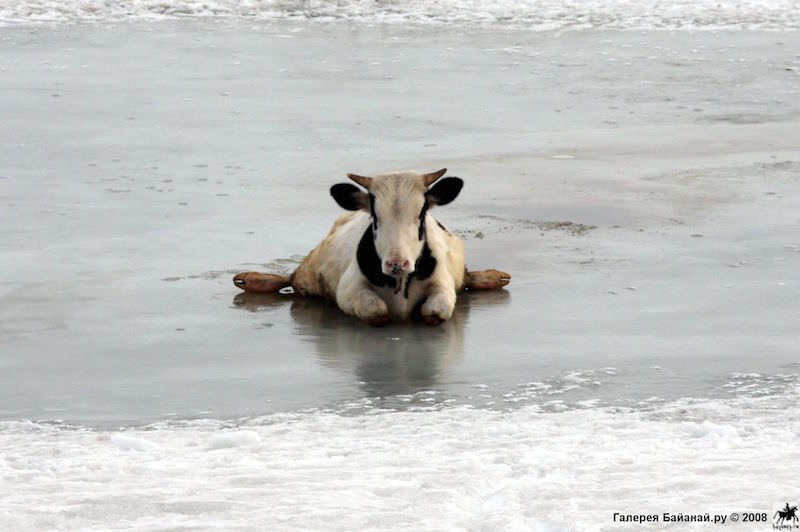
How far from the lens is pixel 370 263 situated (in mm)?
9039

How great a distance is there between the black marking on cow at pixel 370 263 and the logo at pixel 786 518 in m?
3.97

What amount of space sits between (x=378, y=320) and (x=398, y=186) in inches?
29.7

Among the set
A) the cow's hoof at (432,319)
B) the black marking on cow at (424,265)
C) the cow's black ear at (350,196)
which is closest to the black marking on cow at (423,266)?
the black marking on cow at (424,265)

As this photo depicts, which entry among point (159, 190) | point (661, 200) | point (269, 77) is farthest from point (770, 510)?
point (269, 77)

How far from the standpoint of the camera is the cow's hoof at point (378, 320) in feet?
28.9

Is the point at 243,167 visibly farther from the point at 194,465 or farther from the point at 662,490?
the point at 662,490

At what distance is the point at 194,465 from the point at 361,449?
69cm

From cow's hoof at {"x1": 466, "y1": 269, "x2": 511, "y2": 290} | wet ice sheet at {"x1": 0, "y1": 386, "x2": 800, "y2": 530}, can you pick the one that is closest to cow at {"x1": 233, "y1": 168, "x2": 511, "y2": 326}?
cow's hoof at {"x1": 466, "y1": 269, "x2": 511, "y2": 290}

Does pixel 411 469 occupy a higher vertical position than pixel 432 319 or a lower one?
higher

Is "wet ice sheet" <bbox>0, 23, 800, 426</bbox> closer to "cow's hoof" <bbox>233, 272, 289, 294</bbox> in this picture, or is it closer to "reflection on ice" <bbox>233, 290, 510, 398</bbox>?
"reflection on ice" <bbox>233, 290, 510, 398</bbox>

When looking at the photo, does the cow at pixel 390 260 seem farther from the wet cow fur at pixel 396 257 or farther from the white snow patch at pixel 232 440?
the white snow patch at pixel 232 440

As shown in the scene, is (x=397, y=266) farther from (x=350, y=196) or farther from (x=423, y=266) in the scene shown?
(x=350, y=196)

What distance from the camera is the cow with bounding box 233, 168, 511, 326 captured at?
8.83m

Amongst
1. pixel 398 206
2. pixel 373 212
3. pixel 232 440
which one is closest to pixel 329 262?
pixel 373 212
